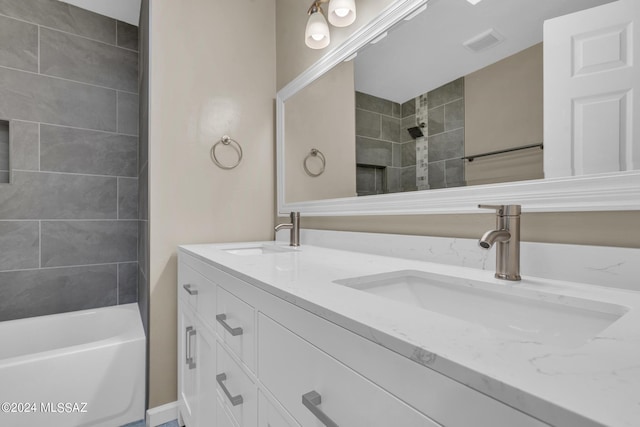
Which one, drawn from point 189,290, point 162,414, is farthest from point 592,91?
point 162,414

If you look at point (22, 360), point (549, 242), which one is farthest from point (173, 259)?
point (549, 242)

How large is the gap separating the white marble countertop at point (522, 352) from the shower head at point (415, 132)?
23.4 inches

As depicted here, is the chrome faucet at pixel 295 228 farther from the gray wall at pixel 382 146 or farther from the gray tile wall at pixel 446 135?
the gray tile wall at pixel 446 135

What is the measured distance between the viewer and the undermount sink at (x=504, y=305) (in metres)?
0.56

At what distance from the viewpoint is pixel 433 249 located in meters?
1.02

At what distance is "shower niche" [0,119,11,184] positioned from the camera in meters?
1.94

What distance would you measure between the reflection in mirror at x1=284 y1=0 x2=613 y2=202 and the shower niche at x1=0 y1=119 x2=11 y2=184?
199cm

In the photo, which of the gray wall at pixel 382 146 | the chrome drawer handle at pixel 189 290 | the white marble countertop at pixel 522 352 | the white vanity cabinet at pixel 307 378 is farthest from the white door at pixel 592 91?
the chrome drawer handle at pixel 189 290

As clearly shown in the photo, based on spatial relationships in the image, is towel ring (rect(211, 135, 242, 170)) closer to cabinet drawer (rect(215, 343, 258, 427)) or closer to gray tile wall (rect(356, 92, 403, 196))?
gray tile wall (rect(356, 92, 403, 196))

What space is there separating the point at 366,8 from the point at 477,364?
1.40 meters

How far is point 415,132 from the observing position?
110cm

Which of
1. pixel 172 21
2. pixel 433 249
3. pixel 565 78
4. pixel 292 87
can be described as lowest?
pixel 433 249

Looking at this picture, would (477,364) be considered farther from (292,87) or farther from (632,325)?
(292,87)

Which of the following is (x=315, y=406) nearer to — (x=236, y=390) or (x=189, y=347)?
(x=236, y=390)
